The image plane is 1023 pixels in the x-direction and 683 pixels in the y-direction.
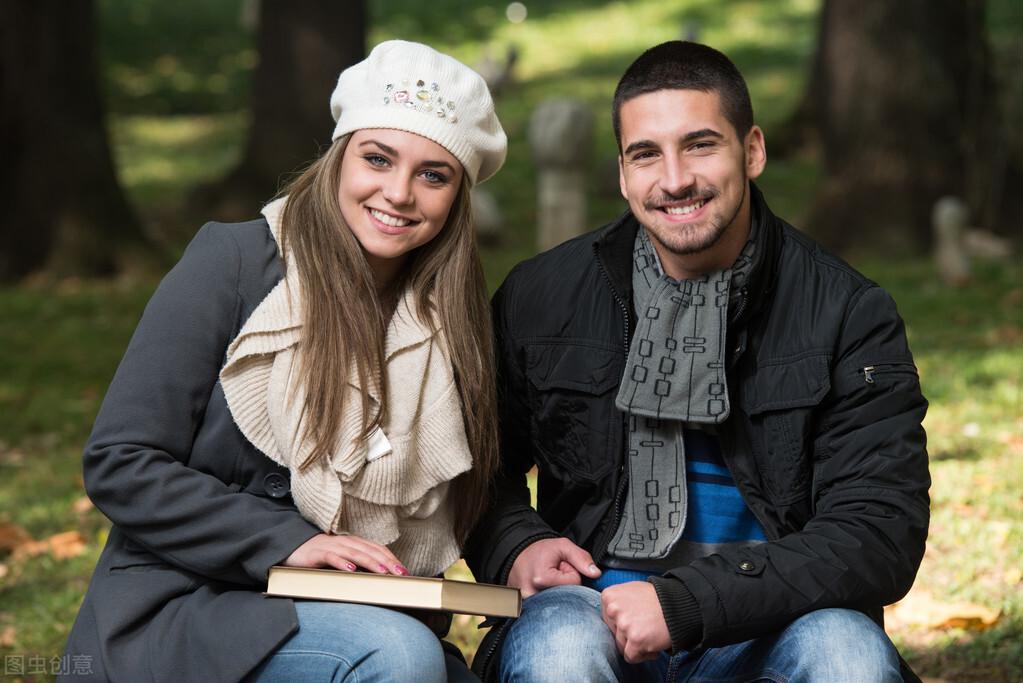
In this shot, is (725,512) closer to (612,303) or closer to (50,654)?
(612,303)

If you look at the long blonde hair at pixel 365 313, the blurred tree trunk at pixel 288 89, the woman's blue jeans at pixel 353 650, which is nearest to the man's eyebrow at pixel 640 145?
the long blonde hair at pixel 365 313

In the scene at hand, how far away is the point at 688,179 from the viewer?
3.16 metres

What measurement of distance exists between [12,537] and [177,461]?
2.76 meters

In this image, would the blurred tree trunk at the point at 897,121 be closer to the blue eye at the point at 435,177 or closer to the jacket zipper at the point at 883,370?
the jacket zipper at the point at 883,370

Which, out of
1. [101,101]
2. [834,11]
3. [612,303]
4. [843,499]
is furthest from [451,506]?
[834,11]

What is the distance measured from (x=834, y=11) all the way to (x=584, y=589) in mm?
9444

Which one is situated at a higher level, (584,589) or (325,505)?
(325,505)

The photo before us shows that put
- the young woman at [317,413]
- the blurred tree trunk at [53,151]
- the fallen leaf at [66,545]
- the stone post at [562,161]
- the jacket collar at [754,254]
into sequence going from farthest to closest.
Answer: the stone post at [562,161] → the blurred tree trunk at [53,151] → the fallen leaf at [66,545] → the jacket collar at [754,254] → the young woman at [317,413]

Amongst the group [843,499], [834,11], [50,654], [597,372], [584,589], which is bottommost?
[50,654]

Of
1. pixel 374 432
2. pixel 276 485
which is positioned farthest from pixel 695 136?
pixel 276 485

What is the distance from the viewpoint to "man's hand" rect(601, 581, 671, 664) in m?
2.75

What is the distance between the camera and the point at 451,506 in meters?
3.23

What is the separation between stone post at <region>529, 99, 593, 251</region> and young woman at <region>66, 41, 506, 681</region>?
800 centimetres

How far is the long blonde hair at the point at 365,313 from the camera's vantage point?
2.97 metres
